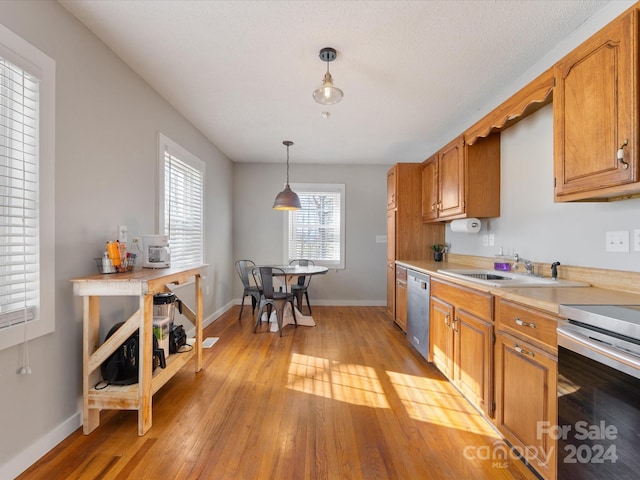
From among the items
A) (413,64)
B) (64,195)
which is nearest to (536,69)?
(413,64)

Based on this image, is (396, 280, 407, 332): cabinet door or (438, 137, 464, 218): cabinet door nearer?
(438, 137, 464, 218): cabinet door

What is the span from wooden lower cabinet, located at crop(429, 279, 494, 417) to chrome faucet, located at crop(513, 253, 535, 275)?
0.62 m

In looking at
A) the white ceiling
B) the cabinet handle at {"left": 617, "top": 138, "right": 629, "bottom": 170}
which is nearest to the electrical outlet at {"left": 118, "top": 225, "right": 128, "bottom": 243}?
the white ceiling

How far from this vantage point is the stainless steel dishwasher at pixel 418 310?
2889 millimetres

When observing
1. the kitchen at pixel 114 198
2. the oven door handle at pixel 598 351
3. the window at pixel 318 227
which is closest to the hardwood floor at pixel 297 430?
the kitchen at pixel 114 198

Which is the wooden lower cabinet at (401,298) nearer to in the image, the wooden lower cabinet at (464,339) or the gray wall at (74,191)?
the wooden lower cabinet at (464,339)

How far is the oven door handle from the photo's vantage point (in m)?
0.98

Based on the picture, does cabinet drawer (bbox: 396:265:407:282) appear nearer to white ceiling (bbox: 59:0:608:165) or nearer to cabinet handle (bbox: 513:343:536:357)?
white ceiling (bbox: 59:0:608:165)

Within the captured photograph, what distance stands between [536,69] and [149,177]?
3362 mm

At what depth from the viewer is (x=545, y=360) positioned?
4.57 feet

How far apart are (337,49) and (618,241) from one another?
2.13 m

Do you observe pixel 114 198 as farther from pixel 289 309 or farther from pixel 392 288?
pixel 392 288

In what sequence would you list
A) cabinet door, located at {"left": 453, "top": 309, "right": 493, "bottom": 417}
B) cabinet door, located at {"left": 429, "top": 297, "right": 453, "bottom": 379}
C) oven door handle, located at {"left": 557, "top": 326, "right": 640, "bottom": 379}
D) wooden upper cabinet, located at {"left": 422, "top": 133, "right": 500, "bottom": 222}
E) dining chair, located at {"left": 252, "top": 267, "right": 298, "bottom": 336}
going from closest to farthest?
oven door handle, located at {"left": 557, "top": 326, "right": 640, "bottom": 379}, cabinet door, located at {"left": 453, "top": 309, "right": 493, "bottom": 417}, cabinet door, located at {"left": 429, "top": 297, "right": 453, "bottom": 379}, wooden upper cabinet, located at {"left": 422, "top": 133, "right": 500, "bottom": 222}, dining chair, located at {"left": 252, "top": 267, "right": 298, "bottom": 336}

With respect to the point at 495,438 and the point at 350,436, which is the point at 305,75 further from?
the point at 495,438
